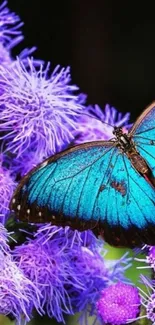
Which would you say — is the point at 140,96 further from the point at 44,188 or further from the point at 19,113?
the point at 44,188

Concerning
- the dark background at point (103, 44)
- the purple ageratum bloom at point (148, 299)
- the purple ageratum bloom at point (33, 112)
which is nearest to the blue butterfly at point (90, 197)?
the purple ageratum bloom at point (148, 299)

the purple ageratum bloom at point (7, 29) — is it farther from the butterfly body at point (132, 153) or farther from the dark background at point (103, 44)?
the dark background at point (103, 44)

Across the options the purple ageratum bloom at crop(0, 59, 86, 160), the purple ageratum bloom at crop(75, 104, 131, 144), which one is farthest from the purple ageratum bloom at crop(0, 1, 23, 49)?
the purple ageratum bloom at crop(75, 104, 131, 144)

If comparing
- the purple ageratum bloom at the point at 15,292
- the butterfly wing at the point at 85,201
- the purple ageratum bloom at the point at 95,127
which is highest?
the purple ageratum bloom at the point at 95,127

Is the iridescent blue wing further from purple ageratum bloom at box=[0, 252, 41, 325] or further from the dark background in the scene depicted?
the dark background

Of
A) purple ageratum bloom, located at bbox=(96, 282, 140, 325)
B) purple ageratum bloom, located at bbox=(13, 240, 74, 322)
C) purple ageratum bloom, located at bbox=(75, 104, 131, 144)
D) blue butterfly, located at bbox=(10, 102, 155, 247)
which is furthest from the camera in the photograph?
purple ageratum bloom, located at bbox=(75, 104, 131, 144)

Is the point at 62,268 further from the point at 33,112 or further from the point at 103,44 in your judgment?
the point at 103,44
